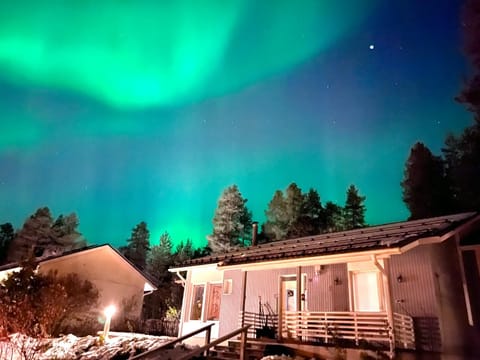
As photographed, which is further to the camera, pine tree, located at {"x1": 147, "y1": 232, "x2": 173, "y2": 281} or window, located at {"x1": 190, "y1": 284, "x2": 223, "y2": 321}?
pine tree, located at {"x1": 147, "y1": 232, "x2": 173, "y2": 281}

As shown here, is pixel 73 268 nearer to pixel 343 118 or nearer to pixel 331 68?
pixel 331 68

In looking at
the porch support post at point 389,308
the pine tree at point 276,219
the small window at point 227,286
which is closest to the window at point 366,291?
the porch support post at point 389,308

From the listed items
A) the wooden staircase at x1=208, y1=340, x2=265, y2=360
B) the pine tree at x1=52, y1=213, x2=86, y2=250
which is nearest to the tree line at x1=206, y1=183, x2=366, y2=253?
the pine tree at x1=52, y1=213, x2=86, y2=250

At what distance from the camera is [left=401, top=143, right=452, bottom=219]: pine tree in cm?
2888

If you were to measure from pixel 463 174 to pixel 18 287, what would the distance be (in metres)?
27.7

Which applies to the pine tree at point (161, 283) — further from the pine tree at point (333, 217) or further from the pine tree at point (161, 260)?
the pine tree at point (333, 217)

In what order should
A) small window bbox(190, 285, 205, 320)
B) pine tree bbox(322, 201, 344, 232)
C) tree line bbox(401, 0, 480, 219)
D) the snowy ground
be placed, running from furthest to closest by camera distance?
1. pine tree bbox(322, 201, 344, 232)
2. tree line bbox(401, 0, 480, 219)
3. small window bbox(190, 285, 205, 320)
4. the snowy ground

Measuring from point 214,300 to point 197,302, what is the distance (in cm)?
99

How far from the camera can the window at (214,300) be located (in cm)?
1576

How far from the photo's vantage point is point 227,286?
14.8 metres

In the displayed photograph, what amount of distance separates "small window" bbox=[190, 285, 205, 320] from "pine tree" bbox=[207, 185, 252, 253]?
1778 cm

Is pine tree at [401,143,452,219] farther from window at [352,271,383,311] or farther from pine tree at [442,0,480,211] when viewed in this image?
window at [352,271,383,311]

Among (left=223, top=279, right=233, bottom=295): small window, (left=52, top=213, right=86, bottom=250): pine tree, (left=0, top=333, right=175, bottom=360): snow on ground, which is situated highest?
(left=52, top=213, right=86, bottom=250): pine tree

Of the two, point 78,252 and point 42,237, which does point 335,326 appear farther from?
point 42,237
